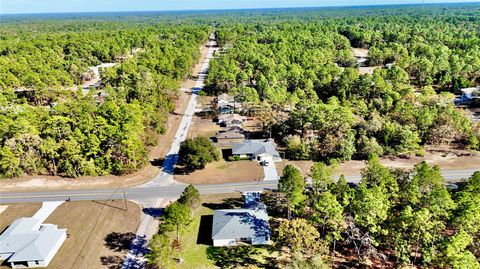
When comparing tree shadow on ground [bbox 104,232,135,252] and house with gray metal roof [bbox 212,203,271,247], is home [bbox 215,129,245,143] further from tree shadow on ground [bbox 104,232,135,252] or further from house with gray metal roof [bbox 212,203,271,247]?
tree shadow on ground [bbox 104,232,135,252]

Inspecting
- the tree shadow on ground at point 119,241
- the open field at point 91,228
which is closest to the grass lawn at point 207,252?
the tree shadow on ground at point 119,241

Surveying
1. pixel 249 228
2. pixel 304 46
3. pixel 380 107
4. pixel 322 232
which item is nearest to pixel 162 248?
pixel 249 228

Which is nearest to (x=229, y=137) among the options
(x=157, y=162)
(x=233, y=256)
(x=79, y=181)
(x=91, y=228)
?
(x=157, y=162)

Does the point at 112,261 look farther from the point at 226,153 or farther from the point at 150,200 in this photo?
the point at 226,153

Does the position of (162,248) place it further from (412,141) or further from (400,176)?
(412,141)

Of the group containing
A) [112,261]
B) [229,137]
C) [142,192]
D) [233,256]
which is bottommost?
[233,256]

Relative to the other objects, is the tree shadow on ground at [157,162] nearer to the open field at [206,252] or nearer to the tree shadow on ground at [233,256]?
the open field at [206,252]
